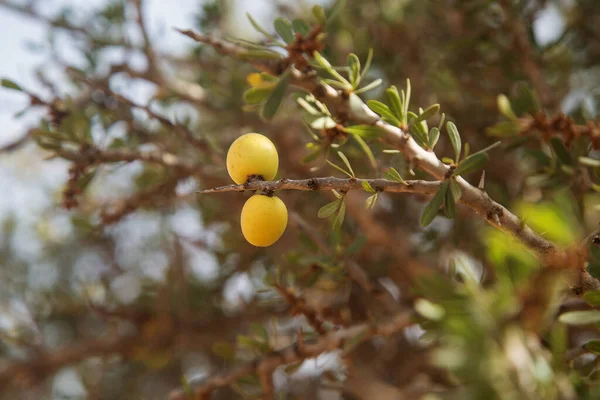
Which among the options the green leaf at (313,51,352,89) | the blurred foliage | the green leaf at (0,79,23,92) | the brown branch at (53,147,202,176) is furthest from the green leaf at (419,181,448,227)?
the green leaf at (0,79,23,92)

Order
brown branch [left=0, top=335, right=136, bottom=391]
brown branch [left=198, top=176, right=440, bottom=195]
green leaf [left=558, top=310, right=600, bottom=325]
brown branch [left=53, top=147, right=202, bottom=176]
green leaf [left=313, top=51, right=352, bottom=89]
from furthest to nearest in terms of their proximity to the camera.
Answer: brown branch [left=0, top=335, right=136, bottom=391]
brown branch [left=53, top=147, right=202, bottom=176]
green leaf [left=313, top=51, right=352, bottom=89]
brown branch [left=198, top=176, right=440, bottom=195]
green leaf [left=558, top=310, right=600, bottom=325]

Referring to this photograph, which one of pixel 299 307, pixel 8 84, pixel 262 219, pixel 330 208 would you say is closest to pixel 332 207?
pixel 330 208

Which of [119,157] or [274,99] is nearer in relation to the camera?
[274,99]

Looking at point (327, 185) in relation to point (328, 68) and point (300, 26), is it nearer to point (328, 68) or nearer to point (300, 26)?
point (328, 68)

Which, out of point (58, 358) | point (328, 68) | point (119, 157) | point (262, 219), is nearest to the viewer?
point (262, 219)

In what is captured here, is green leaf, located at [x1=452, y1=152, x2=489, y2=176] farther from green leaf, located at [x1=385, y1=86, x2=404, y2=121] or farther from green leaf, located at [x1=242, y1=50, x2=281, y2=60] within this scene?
green leaf, located at [x1=242, y1=50, x2=281, y2=60]
